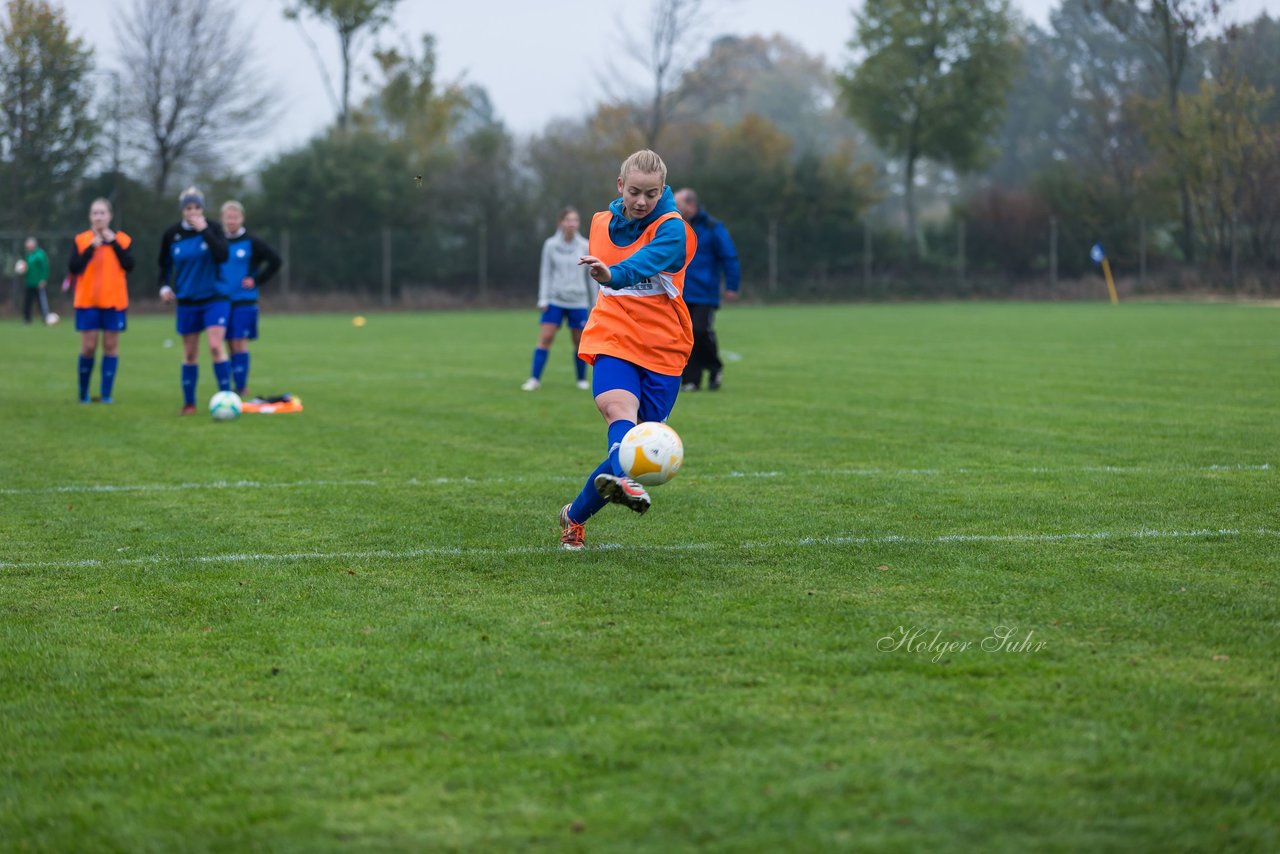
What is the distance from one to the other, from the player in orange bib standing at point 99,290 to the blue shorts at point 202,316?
1135mm

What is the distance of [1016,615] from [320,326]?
91.5 feet

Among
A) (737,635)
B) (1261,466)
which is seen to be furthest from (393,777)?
(1261,466)

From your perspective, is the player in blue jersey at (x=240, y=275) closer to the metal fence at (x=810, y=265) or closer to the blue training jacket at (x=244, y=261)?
the blue training jacket at (x=244, y=261)

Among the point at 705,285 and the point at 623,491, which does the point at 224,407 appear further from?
the point at 623,491

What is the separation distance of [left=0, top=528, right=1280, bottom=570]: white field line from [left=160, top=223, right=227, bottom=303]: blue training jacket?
6492mm

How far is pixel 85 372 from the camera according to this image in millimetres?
13133

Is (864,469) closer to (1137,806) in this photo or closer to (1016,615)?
(1016,615)

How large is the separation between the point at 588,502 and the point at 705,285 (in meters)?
8.14

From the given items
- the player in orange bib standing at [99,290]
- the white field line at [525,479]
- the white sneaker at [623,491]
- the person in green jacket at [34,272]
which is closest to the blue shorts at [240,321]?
the player in orange bib standing at [99,290]

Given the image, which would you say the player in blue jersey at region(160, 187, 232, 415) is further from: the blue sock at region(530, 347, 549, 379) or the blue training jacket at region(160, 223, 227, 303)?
the blue sock at region(530, 347, 549, 379)

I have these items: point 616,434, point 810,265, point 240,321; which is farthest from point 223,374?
point 810,265

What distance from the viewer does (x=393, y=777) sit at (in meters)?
3.30

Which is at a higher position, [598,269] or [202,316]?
[598,269]

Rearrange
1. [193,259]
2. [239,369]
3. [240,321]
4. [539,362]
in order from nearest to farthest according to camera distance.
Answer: [193,259] → [239,369] → [240,321] → [539,362]
